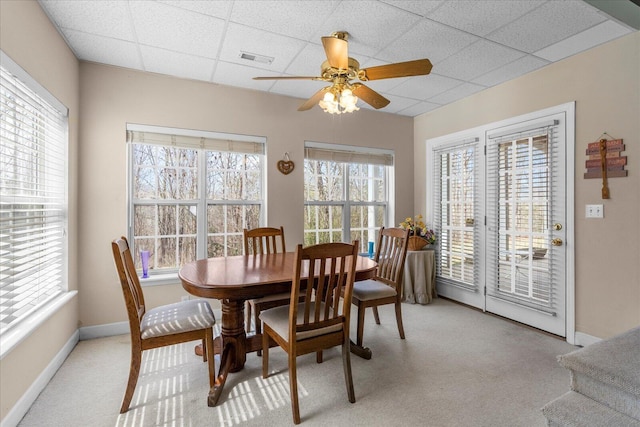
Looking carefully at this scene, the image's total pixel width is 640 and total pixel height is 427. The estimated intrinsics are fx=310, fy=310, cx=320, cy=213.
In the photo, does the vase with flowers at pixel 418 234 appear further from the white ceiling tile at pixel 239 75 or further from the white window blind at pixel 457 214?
the white ceiling tile at pixel 239 75

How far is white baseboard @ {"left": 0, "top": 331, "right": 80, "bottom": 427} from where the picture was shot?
1739 millimetres

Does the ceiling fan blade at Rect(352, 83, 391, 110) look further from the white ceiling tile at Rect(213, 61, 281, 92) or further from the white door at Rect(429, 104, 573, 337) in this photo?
the white door at Rect(429, 104, 573, 337)

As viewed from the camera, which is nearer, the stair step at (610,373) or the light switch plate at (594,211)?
the stair step at (610,373)

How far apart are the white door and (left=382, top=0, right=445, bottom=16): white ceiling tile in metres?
1.76

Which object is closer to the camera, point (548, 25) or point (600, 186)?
point (548, 25)

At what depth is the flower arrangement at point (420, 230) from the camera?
4.17 m

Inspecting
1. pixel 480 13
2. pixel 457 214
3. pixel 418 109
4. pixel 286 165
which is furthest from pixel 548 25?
pixel 286 165

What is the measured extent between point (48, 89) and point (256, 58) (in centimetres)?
161

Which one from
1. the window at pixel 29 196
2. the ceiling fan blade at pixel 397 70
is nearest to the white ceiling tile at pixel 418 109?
the ceiling fan blade at pixel 397 70

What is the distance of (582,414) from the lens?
1427 mm

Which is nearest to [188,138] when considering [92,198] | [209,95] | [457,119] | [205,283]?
[209,95]

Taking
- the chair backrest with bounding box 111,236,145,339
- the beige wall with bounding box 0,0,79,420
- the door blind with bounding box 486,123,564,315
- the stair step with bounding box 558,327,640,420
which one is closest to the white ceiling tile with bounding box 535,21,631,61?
the door blind with bounding box 486,123,564,315

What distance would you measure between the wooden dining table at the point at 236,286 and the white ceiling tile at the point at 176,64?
187cm

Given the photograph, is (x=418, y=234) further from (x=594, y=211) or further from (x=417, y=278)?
(x=594, y=211)
